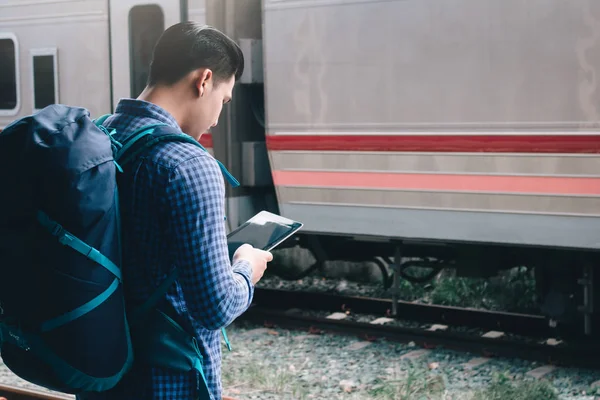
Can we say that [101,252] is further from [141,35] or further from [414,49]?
[141,35]

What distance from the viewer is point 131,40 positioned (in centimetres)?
786

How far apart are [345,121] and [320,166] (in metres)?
0.43

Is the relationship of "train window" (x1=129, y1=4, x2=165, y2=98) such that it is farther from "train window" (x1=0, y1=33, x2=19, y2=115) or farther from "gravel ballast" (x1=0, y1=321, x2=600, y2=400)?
"gravel ballast" (x1=0, y1=321, x2=600, y2=400)

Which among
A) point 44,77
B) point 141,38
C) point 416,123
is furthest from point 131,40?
point 416,123

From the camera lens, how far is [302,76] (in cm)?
688

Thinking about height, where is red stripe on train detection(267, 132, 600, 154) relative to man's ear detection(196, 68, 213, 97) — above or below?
below

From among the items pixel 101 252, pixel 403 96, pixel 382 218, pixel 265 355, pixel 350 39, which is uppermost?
pixel 350 39

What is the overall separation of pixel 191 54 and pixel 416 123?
4.27m

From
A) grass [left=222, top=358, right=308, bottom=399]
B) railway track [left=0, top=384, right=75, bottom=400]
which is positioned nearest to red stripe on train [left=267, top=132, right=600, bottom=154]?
grass [left=222, top=358, right=308, bottom=399]

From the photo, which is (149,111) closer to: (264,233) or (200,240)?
(200,240)

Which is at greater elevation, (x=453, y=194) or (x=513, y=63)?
(x=513, y=63)

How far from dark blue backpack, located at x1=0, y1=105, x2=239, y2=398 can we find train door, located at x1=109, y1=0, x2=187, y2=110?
5.86 meters

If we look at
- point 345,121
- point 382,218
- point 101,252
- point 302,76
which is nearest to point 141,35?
point 302,76

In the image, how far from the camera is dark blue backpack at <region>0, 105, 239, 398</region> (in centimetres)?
202
